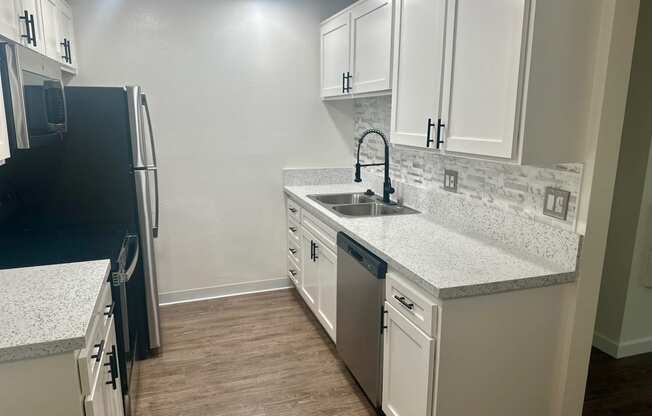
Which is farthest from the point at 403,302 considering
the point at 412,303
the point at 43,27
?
the point at 43,27

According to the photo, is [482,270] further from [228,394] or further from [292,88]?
[292,88]

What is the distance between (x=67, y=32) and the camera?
289cm

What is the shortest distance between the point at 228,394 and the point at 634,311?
2491 mm

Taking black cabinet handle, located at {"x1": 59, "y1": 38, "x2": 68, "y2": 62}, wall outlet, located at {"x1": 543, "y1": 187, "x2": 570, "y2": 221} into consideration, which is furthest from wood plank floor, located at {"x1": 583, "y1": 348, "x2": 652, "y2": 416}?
black cabinet handle, located at {"x1": 59, "y1": 38, "x2": 68, "y2": 62}

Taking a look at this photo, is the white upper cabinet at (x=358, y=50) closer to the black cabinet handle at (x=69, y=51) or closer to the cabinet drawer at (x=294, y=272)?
the cabinet drawer at (x=294, y=272)

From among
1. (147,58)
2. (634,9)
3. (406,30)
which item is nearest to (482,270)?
(634,9)

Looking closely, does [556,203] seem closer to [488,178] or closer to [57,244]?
[488,178]

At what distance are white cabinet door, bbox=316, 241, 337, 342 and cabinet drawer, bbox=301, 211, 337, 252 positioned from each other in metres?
0.05

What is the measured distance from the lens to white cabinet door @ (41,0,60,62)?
238cm

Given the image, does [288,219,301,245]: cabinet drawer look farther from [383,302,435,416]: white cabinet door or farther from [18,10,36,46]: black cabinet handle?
[18,10,36,46]: black cabinet handle

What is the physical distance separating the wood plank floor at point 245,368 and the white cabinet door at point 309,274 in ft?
0.66

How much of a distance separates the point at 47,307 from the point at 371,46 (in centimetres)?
221

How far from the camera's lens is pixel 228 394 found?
248 cm

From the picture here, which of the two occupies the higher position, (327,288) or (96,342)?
(96,342)
